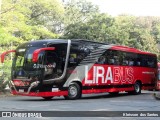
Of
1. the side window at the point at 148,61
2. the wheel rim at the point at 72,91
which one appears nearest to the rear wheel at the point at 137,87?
the side window at the point at 148,61

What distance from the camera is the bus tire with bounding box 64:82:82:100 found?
63.8 ft

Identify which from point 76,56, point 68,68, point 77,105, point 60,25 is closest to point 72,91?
point 68,68

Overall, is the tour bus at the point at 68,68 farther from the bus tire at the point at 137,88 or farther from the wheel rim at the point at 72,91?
the bus tire at the point at 137,88

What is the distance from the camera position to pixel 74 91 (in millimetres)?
19719

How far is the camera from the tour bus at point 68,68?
1814 cm

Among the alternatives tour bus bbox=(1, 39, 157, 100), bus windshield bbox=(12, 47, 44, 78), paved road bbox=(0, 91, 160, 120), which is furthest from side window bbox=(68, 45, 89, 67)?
paved road bbox=(0, 91, 160, 120)

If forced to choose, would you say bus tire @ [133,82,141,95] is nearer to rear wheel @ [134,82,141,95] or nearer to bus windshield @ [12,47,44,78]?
rear wheel @ [134,82,141,95]

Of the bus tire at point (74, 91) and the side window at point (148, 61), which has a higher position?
A: the side window at point (148, 61)

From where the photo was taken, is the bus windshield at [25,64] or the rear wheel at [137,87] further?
the rear wheel at [137,87]

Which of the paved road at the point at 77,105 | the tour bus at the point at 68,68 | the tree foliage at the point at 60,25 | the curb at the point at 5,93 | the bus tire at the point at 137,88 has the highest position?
the tree foliage at the point at 60,25

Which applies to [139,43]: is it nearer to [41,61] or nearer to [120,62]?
[120,62]

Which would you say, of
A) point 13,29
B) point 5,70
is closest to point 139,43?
point 13,29

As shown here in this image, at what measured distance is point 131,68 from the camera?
24.8 m

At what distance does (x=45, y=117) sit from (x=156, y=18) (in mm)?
86198
